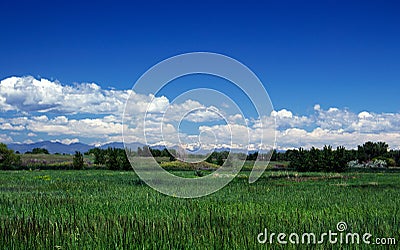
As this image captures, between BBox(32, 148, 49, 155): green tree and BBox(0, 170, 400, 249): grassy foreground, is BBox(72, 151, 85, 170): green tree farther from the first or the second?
BBox(32, 148, 49, 155): green tree

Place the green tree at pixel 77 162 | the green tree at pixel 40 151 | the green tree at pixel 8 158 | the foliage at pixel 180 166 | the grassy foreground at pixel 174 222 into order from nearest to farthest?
the grassy foreground at pixel 174 222
the foliage at pixel 180 166
the green tree at pixel 77 162
the green tree at pixel 8 158
the green tree at pixel 40 151

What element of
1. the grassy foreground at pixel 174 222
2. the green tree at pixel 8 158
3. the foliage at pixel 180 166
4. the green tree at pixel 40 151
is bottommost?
the grassy foreground at pixel 174 222

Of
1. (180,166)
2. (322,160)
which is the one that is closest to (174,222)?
(322,160)

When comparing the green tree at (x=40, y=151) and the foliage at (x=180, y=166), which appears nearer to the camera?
the foliage at (x=180, y=166)

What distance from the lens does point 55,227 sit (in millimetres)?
7625

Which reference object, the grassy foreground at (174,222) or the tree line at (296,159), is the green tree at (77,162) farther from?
the grassy foreground at (174,222)

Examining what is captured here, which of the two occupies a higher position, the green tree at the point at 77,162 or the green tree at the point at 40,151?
the green tree at the point at 40,151

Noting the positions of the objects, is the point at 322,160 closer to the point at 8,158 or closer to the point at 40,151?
the point at 8,158

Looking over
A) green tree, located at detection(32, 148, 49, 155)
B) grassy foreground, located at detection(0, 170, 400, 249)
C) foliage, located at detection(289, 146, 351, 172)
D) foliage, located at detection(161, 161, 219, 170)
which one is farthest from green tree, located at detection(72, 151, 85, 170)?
green tree, located at detection(32, 148, 49, 155)

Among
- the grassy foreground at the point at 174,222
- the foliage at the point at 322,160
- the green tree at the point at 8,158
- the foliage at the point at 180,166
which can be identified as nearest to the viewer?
the grassy foreground at the point at 174,222

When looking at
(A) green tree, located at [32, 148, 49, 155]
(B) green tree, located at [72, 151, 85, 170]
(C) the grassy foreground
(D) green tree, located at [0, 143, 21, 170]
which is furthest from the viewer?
(A) green tree, located at [32, 148, 49, 155]

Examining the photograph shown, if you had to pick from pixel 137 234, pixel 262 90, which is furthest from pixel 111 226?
pixel 262 90

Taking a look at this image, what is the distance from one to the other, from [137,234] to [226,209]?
3.53 m

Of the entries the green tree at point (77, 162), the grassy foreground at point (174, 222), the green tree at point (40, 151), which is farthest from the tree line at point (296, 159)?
the green tree at point (40, 151)
